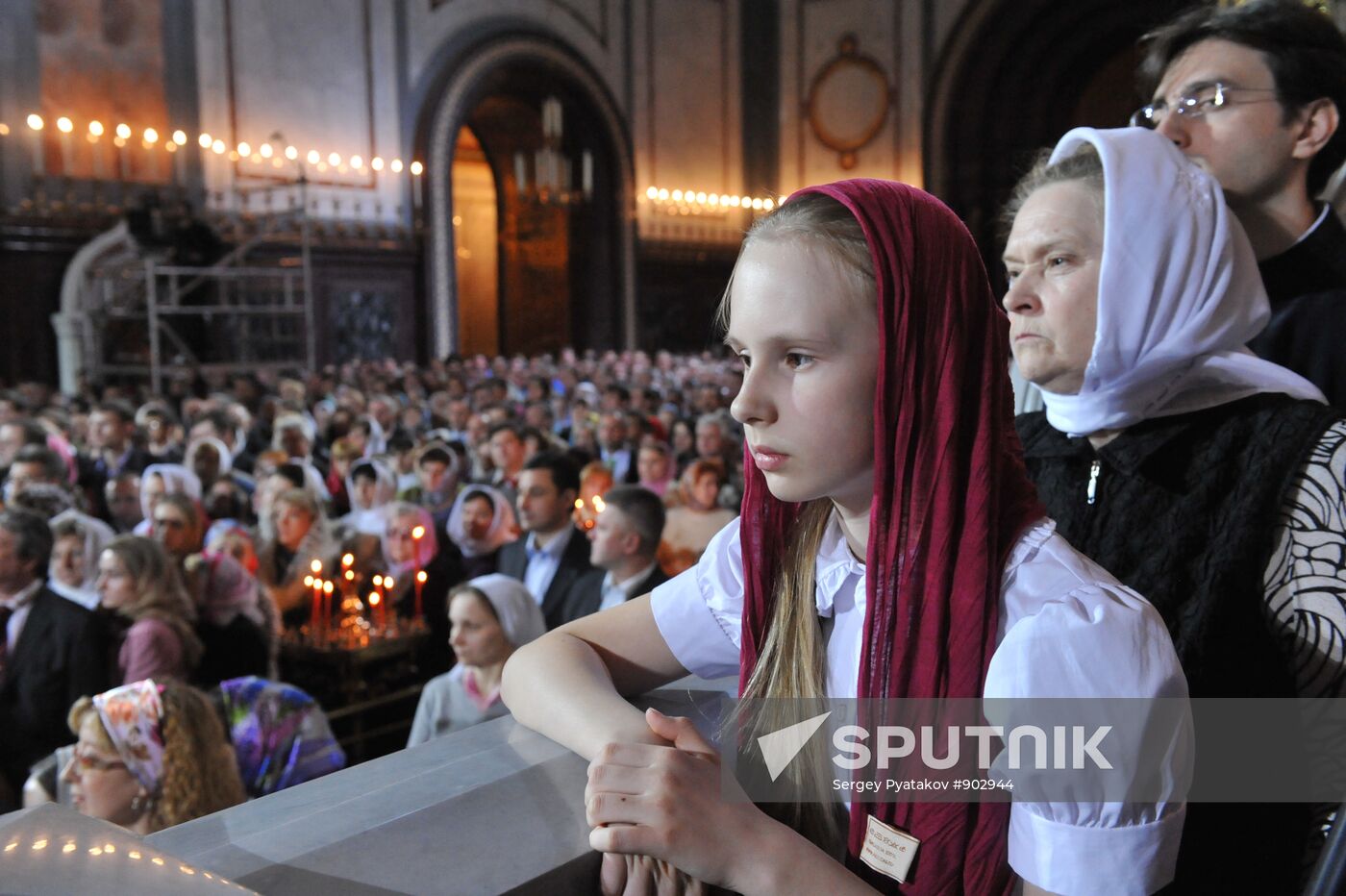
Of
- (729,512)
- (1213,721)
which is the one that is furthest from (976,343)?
(729,512)

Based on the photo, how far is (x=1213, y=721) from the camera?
1.37 metres

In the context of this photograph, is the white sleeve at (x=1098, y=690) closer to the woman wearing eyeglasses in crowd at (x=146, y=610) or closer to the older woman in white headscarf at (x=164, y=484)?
the woman wearing eyeglasses in crowd at (x=146, y=610)

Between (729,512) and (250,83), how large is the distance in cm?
1054

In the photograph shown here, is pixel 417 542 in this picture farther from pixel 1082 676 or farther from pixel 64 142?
pixel 64 142

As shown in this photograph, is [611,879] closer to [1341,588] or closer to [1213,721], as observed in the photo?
[1213,721]

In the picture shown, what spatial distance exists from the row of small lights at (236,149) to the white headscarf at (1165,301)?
1276 cm

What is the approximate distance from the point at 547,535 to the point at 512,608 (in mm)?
1220

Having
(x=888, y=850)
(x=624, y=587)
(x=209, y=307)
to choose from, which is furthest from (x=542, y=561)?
(x=209, y=307)

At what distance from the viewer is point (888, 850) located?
1.14m

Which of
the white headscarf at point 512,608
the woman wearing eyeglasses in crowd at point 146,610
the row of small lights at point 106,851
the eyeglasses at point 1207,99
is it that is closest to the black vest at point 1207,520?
the eyeglasses at point 1207,99

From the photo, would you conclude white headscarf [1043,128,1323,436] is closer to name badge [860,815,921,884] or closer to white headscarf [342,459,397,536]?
name badge [860,815,921,884]

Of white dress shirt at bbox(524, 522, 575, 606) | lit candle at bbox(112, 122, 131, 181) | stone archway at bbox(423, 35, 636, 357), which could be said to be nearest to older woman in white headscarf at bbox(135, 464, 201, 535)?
white dress shirt at bbox(524, 522, 575, 606)

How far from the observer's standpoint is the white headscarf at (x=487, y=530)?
19.2 ft

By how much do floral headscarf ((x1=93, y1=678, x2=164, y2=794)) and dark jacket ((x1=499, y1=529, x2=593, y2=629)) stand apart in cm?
219
